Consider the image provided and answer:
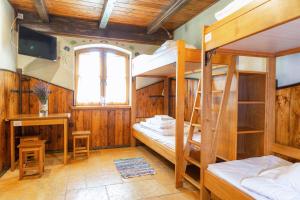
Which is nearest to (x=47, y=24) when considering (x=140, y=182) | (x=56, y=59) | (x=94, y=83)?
(x=56, y=59)

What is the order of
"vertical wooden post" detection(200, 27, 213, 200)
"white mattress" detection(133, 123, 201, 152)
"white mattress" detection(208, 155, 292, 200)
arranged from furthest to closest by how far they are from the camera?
"white mattress" detection(133, 123, 201, 152) → "vertical wooden post" detection(200, 27, 213, 200) → "white mattress" detection(208, 155, 292, 200)

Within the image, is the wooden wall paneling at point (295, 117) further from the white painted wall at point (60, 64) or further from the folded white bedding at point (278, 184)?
the white painted wall at point (60, 64)

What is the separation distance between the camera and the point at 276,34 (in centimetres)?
165

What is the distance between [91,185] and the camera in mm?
2678

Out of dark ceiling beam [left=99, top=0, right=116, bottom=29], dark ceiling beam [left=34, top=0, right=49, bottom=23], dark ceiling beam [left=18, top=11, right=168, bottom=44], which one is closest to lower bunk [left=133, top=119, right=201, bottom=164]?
dark ceiling beam [left=18, top=11, right=168, bottom=44]

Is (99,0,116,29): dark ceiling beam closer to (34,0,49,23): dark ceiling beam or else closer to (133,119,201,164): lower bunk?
(34,0,49,23): dark ceiling beam

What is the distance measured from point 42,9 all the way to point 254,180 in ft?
12.6

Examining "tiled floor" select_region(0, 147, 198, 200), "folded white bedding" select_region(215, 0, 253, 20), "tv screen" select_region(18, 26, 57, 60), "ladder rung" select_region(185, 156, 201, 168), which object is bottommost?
"tiled floor" select_region(0, 147, 198, 200)

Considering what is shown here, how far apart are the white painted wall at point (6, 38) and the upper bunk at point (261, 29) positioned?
302 centimetres

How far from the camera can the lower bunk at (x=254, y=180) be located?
144 centimetres

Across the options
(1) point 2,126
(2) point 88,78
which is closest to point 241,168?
(1) point 2,126

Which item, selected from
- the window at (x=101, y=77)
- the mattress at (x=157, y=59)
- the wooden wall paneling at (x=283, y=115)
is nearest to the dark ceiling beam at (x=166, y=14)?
the mattress at (x=157, y=59)

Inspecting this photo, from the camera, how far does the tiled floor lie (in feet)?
7.82

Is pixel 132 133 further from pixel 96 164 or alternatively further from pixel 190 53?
pixel 190 53
